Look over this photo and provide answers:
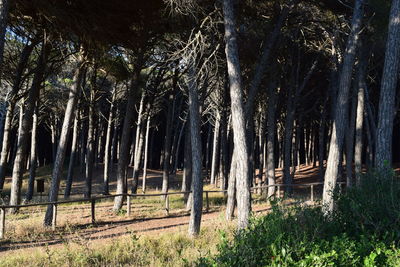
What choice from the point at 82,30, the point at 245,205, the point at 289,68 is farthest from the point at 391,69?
the point at 289,68

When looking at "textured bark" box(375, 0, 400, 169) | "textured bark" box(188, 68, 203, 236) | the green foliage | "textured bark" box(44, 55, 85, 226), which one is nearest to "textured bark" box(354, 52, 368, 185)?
"textured bark" box(375, 0, 400, 169)

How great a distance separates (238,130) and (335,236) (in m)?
4.78

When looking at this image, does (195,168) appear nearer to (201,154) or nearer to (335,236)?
(201,154)

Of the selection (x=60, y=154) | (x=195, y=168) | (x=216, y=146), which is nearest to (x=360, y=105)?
(x=195, y=168)

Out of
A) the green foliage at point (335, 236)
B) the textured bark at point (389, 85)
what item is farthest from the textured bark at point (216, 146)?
the green foliage at point (335, 236)

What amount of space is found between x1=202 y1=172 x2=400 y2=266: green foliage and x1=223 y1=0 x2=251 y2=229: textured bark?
2819 mm

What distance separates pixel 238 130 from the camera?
9.43m

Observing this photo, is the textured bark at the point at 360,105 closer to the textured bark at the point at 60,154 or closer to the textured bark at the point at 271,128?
the textured bark at the point at 271,128

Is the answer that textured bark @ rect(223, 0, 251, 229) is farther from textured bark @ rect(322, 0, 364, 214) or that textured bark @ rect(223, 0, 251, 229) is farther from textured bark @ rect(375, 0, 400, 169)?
textured bark @ rect(375, 0, 400, 169)

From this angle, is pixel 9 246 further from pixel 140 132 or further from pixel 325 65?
pixel 325 65

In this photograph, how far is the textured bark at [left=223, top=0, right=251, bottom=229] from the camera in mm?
9281

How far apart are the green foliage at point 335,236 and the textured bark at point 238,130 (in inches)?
111

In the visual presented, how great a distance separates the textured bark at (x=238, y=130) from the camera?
9281 millimetres

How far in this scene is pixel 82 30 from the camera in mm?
11359
